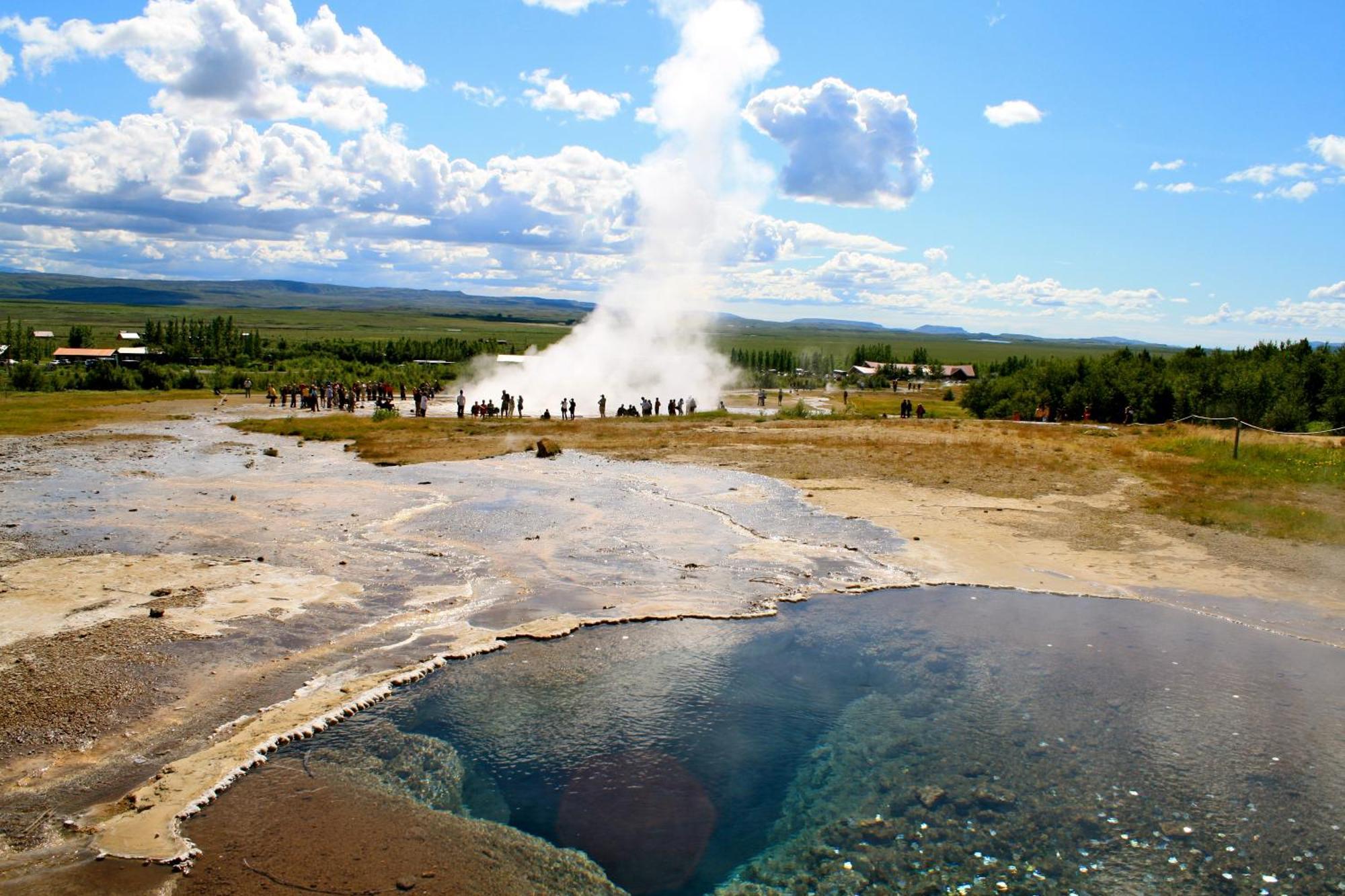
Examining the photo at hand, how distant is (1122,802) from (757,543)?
9.58 metres

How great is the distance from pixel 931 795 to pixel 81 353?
95.1 metres

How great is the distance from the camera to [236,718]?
906cm

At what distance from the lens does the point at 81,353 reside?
8438 centimetres

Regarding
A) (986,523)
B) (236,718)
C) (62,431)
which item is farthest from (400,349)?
(236,718)

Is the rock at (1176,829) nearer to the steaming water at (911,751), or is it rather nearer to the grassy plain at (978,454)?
the steaming water at (911,751)

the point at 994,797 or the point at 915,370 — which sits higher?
the point at 915,370

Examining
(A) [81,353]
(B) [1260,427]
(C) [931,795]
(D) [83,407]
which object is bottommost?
(D) [83,407]

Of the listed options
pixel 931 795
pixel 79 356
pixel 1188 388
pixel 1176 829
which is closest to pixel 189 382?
pixel 79 356

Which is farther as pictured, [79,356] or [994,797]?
[79,356]

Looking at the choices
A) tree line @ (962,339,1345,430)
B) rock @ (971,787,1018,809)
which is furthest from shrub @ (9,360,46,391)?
rock @ (971,787,1018,809)

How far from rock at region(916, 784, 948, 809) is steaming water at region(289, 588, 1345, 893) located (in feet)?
0.08

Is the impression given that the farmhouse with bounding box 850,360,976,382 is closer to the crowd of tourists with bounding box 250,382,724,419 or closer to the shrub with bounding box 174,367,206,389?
the crowd of tourists with bounding box 250,382,724,419

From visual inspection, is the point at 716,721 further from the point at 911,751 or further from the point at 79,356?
the point at 79,356

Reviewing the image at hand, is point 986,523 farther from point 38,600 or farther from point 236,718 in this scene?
point 38,600
